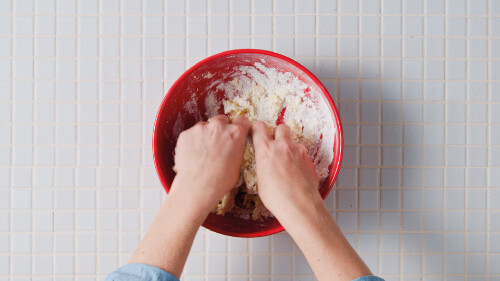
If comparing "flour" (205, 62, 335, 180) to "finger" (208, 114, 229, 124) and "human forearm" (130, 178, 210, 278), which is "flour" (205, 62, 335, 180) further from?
"human forearm" (130, 178, 210, 278)

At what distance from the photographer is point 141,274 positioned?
468 mm

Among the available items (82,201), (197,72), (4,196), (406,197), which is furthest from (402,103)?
(4,196)

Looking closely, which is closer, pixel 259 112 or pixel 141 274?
pixel 141 274

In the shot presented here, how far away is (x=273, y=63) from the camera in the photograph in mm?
579

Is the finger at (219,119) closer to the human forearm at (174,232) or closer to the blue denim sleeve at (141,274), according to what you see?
the human forearm at (174,232)

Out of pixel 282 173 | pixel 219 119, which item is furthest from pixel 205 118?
pixel 282 173

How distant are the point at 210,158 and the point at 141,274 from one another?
17cm

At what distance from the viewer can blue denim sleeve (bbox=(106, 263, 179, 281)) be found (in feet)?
1.52

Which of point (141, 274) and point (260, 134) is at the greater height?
point (260, 134)

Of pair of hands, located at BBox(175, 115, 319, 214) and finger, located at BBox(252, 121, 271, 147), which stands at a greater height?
finger, located at BBox(252, 121, 271, 147)

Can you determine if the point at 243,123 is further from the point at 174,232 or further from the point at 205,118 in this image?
the point at 174,232

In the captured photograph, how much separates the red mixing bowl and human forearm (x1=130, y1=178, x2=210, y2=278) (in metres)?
0.03

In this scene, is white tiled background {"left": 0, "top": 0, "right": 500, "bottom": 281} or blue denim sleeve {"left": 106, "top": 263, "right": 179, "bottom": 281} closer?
blue denim sleeve {"left": 106, "top": 263, "right": 179, "bottom": 281}

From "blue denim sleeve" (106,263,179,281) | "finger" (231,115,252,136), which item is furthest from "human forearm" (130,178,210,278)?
"finger" (231,115,252,136)
